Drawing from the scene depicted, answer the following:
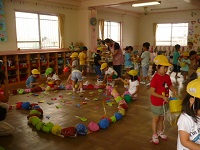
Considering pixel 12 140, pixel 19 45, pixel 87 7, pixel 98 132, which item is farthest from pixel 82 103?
pixel 87 7

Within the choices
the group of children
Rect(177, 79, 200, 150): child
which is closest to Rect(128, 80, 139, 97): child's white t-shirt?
the group of children

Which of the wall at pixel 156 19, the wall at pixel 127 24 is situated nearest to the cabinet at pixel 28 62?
the wall at pixel 127 24

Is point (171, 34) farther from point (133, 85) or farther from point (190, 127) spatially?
point (190, 127)

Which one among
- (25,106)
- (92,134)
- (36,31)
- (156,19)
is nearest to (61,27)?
(36,31)

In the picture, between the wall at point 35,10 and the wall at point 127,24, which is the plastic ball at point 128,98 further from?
the wall at point 127,24

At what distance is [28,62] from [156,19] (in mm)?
9238

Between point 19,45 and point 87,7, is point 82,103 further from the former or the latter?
point 87,7

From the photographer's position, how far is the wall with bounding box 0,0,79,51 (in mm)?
7147

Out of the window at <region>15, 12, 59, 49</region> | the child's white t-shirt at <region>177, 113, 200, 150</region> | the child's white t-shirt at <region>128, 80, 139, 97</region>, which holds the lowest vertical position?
the child's white t-shirt at <region>128, 80, 139, 97</region>

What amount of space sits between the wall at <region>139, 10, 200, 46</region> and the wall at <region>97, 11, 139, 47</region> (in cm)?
39

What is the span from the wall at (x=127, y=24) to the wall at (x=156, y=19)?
0.39m

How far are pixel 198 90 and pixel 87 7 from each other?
8.73 meters

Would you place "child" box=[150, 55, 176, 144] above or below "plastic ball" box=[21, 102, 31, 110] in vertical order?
above

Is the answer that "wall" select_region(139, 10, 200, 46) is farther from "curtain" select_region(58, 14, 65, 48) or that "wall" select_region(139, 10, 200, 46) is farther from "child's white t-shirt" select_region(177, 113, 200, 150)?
"child's white t-shirt" select_region(177, 113, 200, 150)
